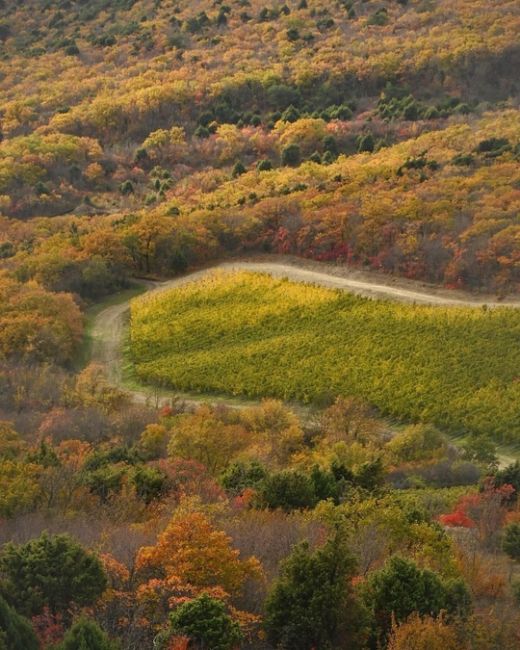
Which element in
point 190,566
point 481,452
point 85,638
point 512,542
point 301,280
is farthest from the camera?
point 301,280

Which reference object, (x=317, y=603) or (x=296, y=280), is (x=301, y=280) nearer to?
(x=296, y=280)

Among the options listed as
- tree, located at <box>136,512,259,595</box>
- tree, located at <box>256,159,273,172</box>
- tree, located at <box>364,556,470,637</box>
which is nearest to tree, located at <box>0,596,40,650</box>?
tree, located at <box>136,512,259,595</box>

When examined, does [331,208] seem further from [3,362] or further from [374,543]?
[374,543]

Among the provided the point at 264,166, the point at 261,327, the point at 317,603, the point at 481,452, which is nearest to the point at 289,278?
the point at 261,327

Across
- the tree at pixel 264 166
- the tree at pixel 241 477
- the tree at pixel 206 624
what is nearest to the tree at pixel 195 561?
the tree at pixel 206 624

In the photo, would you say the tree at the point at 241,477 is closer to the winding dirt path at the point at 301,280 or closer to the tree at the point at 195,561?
the tree at the point at 195,561

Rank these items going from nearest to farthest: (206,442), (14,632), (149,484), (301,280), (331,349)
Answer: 1. (14,632)
2. (149,484)
3. (206,442)
4. (331,349)
5. (301,280)

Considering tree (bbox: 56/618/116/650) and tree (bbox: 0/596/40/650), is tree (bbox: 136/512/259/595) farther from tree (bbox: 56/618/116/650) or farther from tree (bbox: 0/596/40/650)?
tree (bbox: 0/596/40/650)
